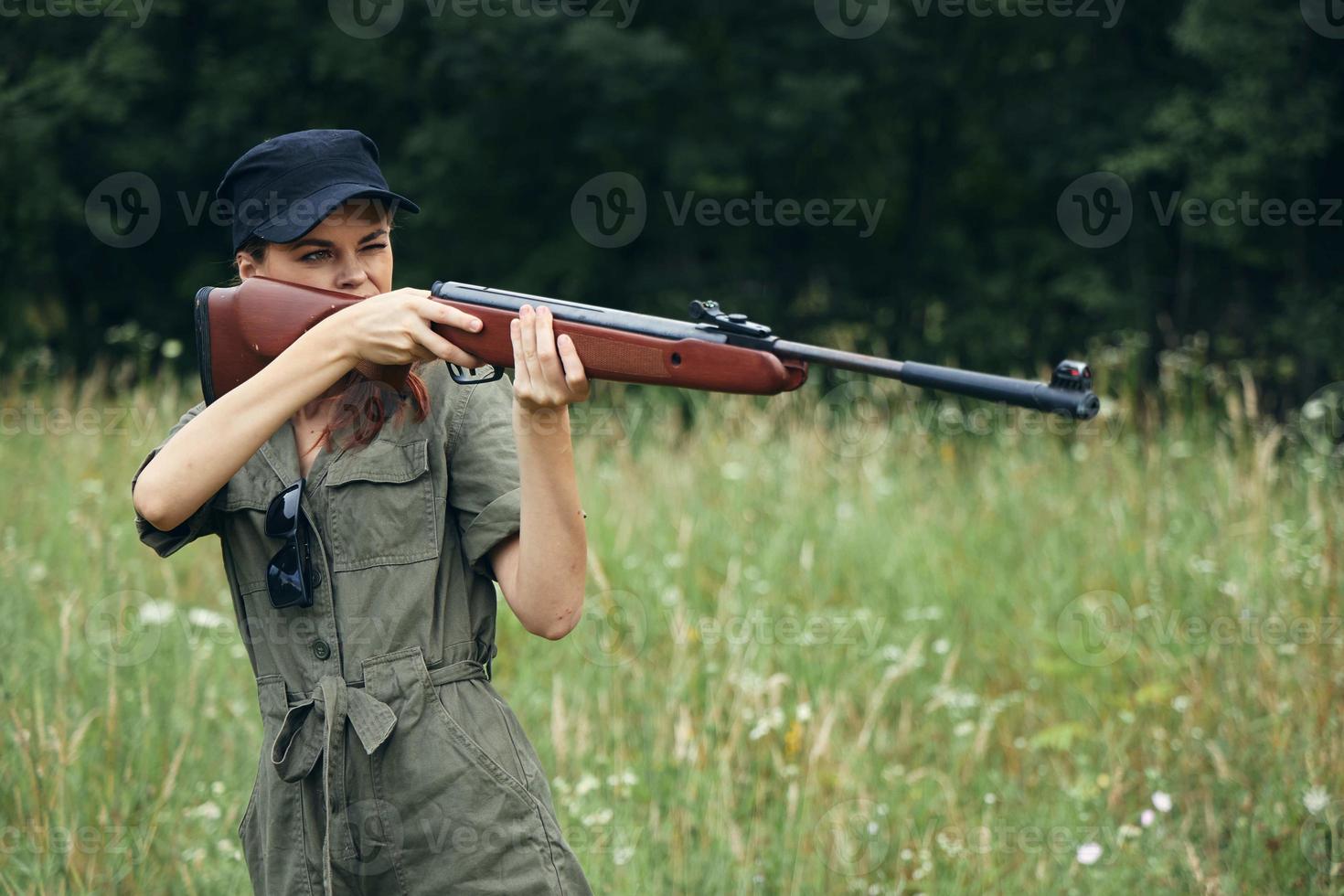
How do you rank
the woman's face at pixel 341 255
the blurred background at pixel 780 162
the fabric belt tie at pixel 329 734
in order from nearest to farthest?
the fabric belt tie at pixel 329 734, the woman's face at pixel 341 255, the blurred background at pixel 780 162

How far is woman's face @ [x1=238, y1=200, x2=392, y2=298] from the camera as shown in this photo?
6.58 feet

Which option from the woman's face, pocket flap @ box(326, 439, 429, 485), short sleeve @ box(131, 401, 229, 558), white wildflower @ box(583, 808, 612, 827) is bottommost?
white wildflower @ box(583, 808, 612, 827)

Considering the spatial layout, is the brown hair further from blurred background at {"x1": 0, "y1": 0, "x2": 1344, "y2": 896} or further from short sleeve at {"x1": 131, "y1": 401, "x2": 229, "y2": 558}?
blurred background at {"x1": 0, "y1": 0, "x2": 1344, "y2": 896}

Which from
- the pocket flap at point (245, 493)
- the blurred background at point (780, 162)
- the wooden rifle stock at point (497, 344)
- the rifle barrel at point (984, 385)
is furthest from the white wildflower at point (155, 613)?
the blurred background at point (780, 162)

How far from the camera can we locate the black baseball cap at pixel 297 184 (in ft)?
6.31

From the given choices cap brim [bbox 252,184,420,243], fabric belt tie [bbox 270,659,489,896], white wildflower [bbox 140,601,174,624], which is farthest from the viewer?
white wildflower [bbox 140,601,174,624]

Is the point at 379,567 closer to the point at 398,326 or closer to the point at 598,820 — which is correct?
the point at 398,326

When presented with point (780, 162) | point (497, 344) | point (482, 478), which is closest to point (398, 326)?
point (497, 344)

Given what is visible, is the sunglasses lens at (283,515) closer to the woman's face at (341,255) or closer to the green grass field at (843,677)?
the woman's face at (341,255)

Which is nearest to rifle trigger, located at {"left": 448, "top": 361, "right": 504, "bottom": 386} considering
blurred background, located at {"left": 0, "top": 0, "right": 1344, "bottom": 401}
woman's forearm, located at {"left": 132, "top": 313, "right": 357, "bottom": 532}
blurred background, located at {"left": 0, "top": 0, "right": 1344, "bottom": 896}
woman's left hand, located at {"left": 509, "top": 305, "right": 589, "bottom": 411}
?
woman's left hand, located at {"left": 509, "top": 305, "right": 589, "bottom": 411}

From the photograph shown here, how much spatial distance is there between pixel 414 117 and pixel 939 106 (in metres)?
6.76

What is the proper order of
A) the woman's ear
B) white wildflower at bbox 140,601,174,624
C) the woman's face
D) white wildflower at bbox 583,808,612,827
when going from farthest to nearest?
white wildflower at bbox 140,601,174,624
white wildflower at bbox 583,808,612,827
the woman's ear
the woman's face

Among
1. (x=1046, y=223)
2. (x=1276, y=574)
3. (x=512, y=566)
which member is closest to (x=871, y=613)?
(x=1276, y=574)

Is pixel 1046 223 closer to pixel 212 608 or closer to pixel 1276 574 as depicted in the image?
pixel 1276 574
